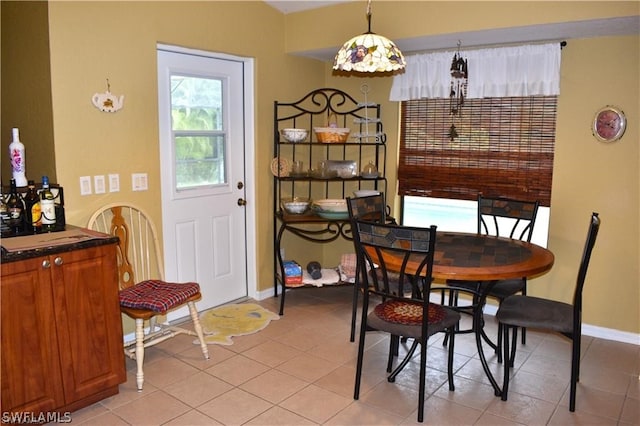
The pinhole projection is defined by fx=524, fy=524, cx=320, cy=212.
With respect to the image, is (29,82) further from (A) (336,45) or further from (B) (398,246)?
(B) (398,246)

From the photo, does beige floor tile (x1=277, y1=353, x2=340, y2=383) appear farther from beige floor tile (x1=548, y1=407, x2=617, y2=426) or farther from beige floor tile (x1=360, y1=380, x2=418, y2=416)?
beige floor tile (x1=548, y1=407, x2=617, y2=426)

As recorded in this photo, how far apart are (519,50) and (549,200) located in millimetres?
1122

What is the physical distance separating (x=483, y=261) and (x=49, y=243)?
2214 millimetres

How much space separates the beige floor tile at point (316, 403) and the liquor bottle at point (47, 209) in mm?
1611

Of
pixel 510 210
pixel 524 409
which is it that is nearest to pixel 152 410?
pixel 524 409

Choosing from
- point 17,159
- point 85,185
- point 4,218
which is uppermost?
point 17,159

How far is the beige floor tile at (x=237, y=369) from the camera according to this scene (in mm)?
3098

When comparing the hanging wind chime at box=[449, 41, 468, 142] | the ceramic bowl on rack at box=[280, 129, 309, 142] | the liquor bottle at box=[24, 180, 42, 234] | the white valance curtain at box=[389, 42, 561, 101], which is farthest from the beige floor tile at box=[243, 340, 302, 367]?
the white valance curtain at box=[389, 42, 561, 101]

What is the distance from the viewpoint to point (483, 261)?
280 cm

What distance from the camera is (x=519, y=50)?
12.5 feet

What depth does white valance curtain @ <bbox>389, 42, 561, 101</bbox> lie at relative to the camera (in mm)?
3723

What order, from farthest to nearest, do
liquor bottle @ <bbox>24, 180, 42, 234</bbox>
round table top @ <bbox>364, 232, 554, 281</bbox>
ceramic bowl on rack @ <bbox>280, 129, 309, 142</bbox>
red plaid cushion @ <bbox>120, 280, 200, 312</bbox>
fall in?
ceramic bowl on rack @ <bbox>280, 129, 309, 142</bbox> → red plaid cushion @ <bbox>120, 280, 200, 312</bbox> → liquor bottle @ <bbox>24, 180, 42, 234</bbox> → round table top @ <bbox>364, 232, 554, 281</bbox>

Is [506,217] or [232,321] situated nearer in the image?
[506,217]

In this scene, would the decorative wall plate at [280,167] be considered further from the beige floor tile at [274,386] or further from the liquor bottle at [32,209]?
the liquor bottle at [32,209]
